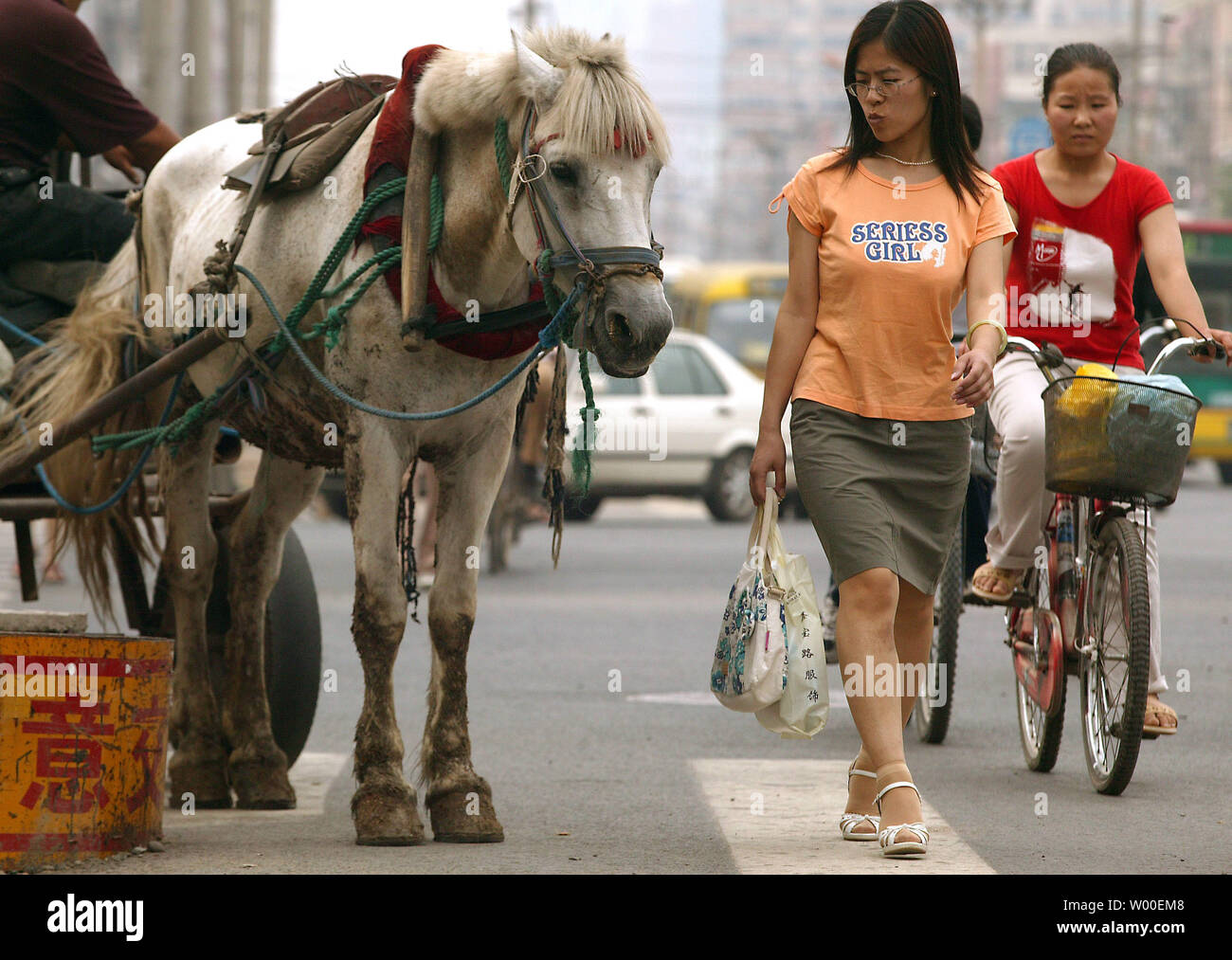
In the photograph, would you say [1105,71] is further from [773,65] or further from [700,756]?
[773,65]

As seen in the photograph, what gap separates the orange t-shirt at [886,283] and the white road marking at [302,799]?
225 cm

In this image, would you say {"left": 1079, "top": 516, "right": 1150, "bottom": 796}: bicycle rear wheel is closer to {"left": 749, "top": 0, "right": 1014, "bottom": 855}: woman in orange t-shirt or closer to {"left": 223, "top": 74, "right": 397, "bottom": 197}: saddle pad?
{"left": 749, "top": 0, "right": 1014, "bottom": 855}: woman in orange t-shirt

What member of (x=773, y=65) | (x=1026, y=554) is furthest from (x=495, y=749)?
(x=773, y=65)

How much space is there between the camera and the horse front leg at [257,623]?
→ 664 cm

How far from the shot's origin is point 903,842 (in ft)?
17.3

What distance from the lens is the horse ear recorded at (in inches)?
211

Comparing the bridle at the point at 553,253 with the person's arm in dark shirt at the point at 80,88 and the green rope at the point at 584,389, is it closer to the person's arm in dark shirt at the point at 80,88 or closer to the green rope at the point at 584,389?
the green rope at the point at 584,389

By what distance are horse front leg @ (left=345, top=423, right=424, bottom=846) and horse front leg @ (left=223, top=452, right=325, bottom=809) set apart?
89 centimetres

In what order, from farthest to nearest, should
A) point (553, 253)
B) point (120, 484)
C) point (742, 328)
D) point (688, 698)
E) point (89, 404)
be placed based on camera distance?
point (742, 328) → point (688, 698) → point (120, 484) → point (89, 404) → point (553, 253)

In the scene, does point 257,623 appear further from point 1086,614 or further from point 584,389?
point 1086,614

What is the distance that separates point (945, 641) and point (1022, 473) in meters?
1.21

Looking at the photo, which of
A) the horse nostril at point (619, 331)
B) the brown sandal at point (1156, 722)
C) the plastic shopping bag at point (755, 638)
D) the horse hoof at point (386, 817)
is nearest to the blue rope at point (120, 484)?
the horse hoof at point (386, 817)

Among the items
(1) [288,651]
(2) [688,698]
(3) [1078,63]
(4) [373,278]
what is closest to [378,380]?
(4) [373,278]
